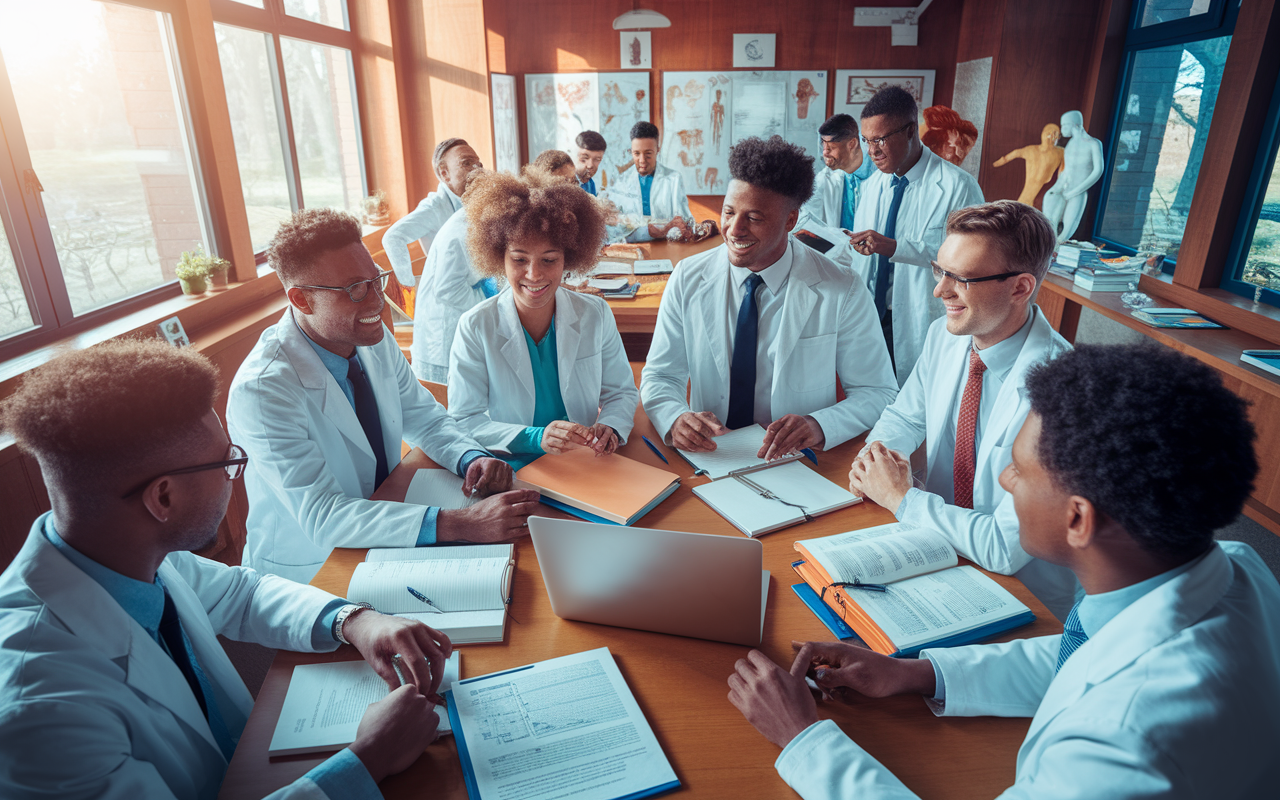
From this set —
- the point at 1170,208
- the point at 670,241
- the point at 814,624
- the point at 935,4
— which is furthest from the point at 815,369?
the point at 935,4

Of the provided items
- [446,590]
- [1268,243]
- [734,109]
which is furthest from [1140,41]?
[446,590]

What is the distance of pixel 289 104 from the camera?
16.1ft

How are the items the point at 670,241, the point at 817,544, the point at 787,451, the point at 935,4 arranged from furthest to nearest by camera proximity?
the point at 935,4
the point at 670,241
the point at 787,451
the point at 817,544

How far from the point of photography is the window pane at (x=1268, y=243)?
3.61m

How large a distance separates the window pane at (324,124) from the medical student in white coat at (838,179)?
3.61 meters

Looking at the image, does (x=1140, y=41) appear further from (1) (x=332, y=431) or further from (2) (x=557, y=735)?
(2) (x=557, y=735)

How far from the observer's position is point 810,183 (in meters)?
2.43

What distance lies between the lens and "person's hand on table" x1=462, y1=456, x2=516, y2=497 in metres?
1.83

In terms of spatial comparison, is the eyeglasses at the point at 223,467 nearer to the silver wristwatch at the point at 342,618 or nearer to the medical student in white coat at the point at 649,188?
the silver wristwatch at the point at 342,618

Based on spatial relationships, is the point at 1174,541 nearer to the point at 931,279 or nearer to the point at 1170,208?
the point at 931,279

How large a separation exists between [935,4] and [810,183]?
561cm

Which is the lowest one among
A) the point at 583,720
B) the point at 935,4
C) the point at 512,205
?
the point at 583,720

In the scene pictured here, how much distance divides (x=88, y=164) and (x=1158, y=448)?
3.87 m

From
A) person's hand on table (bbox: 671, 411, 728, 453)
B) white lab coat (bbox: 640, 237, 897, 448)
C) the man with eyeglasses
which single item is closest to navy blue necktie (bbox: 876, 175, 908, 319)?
white lab coat (bbox: 640, 237, 897, 448)
